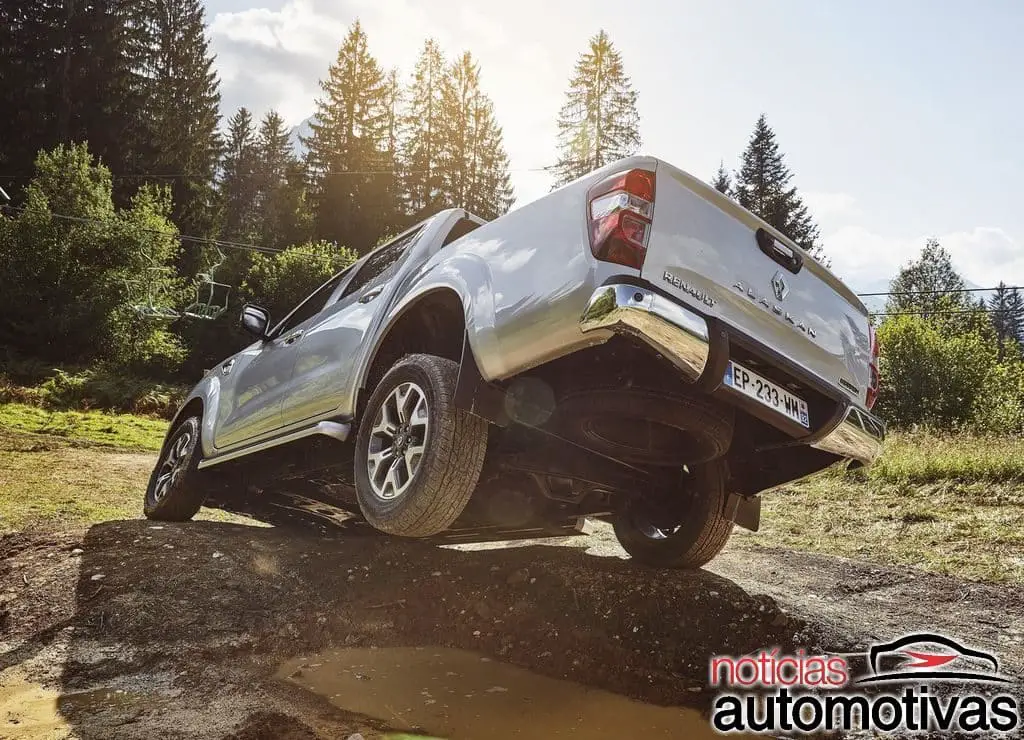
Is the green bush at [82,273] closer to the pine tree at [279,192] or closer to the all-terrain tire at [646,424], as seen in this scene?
the pine tree at [279,192]

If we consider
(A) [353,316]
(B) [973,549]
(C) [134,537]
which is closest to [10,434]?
(C) [134,537]

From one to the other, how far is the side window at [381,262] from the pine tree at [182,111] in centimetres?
2926

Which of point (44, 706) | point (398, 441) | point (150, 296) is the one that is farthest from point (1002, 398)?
point (44, 706)

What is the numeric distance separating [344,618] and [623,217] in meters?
2.49

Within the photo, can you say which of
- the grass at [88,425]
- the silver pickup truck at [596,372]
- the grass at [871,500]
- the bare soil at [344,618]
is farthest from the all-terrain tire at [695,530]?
the grass at [88,425]

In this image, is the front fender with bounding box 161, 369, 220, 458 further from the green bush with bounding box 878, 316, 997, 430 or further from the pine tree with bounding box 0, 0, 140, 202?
the pine tree with bounding box 0, 0, 140, 202

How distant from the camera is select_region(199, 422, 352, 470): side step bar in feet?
11.4

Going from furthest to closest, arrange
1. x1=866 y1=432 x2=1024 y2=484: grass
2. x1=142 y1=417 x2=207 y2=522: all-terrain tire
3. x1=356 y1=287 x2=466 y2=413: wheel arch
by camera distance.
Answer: x1=866 y1=432 x2=1024 y2=484: grass → x1=142 y1=417 x2=207 y2=522: all-terrain tire → x1=356 y1=287 x2=466 y2=413: wheel arch

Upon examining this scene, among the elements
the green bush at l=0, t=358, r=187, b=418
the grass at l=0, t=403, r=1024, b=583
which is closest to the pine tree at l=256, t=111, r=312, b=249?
the green bush at l=0, t=358, r=187, b=418

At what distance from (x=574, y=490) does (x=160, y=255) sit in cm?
2294

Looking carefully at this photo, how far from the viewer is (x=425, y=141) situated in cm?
3791

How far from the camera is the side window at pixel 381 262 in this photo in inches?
156

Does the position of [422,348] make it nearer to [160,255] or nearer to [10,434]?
[10,434]

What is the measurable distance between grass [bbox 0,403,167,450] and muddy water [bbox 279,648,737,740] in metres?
10.7
